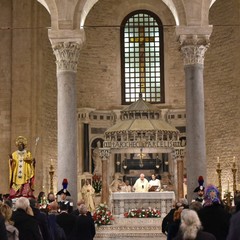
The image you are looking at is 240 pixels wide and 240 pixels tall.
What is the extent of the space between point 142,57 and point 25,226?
22824mm

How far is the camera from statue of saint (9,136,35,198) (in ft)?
61.2

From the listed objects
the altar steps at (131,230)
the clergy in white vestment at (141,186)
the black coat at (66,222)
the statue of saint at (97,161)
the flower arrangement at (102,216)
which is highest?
the statue of saint at (97,161)

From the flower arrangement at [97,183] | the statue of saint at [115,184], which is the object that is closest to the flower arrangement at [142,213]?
the statue of saint at [115,184]

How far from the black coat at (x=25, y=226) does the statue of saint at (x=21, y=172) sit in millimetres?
9804

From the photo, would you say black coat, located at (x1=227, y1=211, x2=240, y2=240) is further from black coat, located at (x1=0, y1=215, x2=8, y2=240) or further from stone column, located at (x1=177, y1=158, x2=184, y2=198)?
stone column, located at (x1=177, y1=158, x2=184, y2=198)

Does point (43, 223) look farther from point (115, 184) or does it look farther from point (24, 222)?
point (115, 184)

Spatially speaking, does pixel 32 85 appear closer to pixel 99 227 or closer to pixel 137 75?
pixel 137 75

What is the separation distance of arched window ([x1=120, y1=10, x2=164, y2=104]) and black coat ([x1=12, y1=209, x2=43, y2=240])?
2208cm

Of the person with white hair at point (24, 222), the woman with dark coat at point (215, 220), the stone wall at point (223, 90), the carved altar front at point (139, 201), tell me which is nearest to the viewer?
the person with white hair at point (24, 222)

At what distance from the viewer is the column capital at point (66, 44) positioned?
21.4 metres

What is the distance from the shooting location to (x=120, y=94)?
1213 inches

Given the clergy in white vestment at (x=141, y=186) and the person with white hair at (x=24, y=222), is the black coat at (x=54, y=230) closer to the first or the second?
the person with white hair at (x=24, y=222)

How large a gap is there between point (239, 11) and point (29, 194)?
14.2 meters

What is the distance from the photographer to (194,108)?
21109 mm
